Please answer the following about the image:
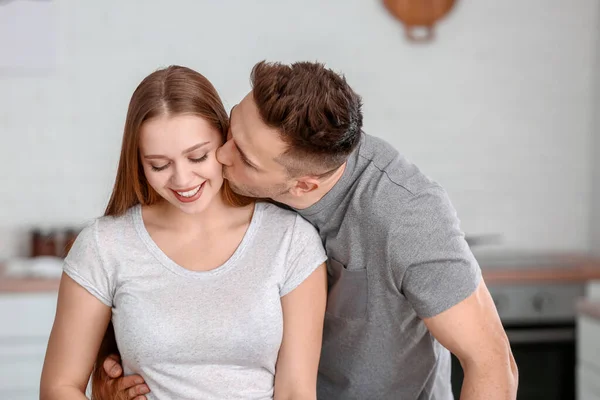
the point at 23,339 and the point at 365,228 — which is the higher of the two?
the point at 365,228

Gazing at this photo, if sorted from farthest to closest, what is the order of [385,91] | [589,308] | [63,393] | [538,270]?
1. [385,91]
2. [538,270]
3. [589,308]
4. [63,393]

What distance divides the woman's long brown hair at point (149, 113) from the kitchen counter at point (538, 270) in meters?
1.83

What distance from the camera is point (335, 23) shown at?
11.9ft

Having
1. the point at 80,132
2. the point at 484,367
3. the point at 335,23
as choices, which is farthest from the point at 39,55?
the point at 484,367

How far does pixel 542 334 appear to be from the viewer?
3.36m

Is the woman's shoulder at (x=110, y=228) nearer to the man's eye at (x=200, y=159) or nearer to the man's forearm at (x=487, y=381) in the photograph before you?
the man's eye at (x=200, y=159)

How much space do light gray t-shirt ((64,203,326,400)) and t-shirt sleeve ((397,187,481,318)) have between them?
245 millimetres

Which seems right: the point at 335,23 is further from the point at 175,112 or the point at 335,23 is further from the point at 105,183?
the point at 175,112

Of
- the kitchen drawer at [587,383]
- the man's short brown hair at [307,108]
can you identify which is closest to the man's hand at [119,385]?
the man's short brown hair at [307,108]

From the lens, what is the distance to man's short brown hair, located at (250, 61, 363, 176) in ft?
4.83

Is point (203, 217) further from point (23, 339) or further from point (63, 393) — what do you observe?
point (23, 339)

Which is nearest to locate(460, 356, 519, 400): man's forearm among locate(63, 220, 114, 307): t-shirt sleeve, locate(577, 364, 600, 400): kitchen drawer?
locate(63, 220, 114, 307): t-shirt sleeve

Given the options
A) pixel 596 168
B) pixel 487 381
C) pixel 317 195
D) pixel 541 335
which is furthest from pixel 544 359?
pixel 317 195

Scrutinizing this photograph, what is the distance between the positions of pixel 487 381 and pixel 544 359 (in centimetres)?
193
